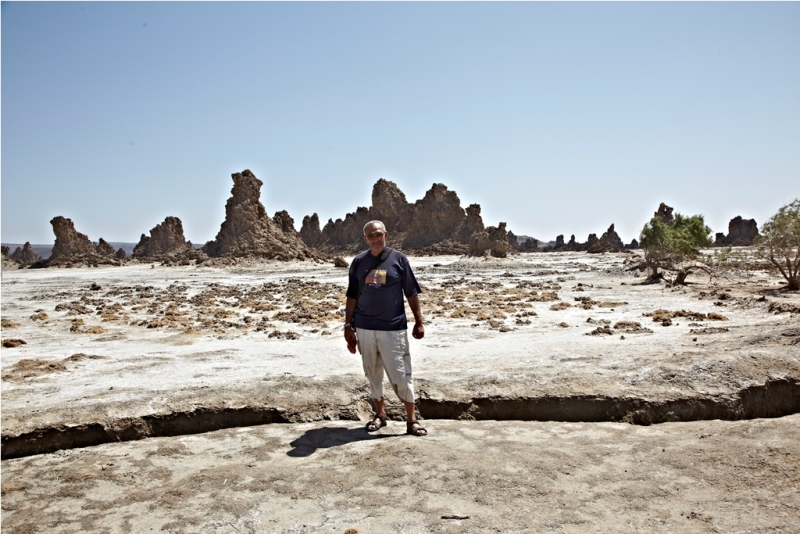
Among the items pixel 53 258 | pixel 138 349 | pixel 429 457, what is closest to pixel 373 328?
pixel 429 457

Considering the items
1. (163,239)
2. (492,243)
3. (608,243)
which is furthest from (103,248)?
(608,243)

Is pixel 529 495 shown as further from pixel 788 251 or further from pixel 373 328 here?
pixel 788 251

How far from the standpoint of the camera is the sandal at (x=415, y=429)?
4.90 m

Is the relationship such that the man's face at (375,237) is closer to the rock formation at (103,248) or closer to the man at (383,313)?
the man at (383,313)

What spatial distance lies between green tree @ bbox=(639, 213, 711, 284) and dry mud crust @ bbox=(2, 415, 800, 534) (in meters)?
20.1

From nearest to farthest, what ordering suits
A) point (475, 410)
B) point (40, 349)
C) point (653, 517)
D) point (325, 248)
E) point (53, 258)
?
point (653, 517), point (475, 410), point (40, 349), point (53, 258), point (325, 248)

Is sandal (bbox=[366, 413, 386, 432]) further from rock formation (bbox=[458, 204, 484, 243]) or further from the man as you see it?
rock formation (bbox=[458, 204, 484, 243])

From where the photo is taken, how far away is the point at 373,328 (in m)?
4.86

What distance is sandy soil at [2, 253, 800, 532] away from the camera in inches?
139

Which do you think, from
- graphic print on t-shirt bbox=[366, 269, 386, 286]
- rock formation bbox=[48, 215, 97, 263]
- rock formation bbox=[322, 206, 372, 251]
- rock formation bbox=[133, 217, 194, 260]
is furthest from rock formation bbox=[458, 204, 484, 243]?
graphic print on t-shirt bbox=[366, 269, 386, 286]

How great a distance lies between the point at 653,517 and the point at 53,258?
219ft

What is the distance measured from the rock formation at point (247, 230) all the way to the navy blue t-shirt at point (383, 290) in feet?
148

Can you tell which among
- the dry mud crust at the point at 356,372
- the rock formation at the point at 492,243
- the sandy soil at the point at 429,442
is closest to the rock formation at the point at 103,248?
the rock formation at the point at 492,243

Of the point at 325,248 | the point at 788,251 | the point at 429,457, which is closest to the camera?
the point at 429,457
